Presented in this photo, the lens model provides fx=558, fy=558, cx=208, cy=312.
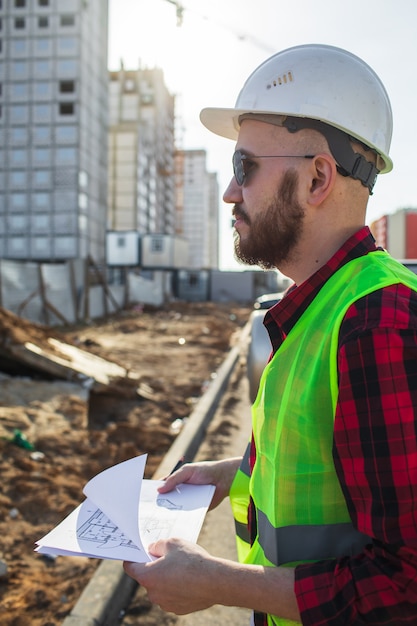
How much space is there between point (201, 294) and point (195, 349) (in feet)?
89.2

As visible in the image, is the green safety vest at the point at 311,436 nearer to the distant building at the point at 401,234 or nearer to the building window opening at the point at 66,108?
the distant building at the point at 401,234

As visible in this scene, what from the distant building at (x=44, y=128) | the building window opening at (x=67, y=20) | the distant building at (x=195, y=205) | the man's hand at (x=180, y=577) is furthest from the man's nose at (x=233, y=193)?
the distant building at (x=195, y=205)

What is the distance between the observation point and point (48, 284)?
707 inches

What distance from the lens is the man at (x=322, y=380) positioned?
1.05m

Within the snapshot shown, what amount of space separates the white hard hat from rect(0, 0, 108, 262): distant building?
38.0m

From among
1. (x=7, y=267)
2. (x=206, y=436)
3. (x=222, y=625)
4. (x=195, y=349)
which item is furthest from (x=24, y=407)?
(x=7, y=267)

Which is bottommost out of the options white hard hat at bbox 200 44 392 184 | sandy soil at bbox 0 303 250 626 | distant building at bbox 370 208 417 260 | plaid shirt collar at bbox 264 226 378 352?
sandy soil at bbox 0 303 250 626

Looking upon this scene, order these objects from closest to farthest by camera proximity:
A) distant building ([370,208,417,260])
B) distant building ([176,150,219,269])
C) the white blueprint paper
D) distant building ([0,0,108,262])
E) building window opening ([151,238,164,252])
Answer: the white blueprint paper
distant building ([370,208,417,260])
distant building ([0,0,108,262])
building window opening ([151,238,164,252])
distant building ([176,150,219,269])

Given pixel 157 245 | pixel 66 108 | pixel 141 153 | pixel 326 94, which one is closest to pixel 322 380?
pixel 326 94

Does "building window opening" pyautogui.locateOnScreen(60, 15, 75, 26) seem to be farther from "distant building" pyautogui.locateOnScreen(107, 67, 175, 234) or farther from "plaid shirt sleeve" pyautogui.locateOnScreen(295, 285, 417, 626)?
"plaid shirt sleeve" pyautogui.locateOnScreen(295, 285, 417, 626)

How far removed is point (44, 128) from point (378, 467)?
137 ft

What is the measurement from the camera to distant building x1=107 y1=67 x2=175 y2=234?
60.6m

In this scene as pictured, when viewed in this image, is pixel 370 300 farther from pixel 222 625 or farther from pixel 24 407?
pixel 24 407

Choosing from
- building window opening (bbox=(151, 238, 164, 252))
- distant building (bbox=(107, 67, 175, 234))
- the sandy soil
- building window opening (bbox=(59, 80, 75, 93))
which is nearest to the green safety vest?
the sandy soil
